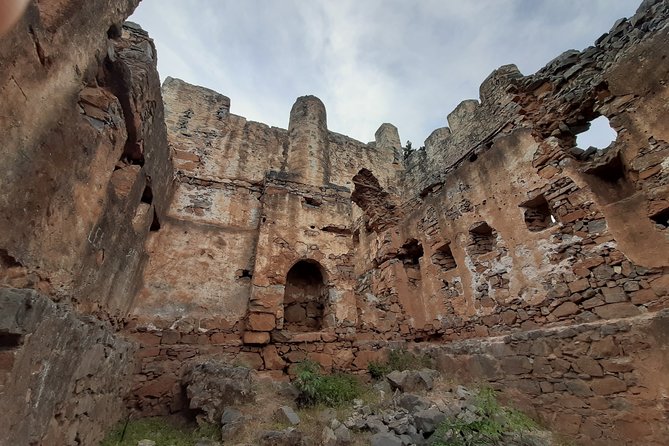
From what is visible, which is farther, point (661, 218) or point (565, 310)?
point (565, 310)

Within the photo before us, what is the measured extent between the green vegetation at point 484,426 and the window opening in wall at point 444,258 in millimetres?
3069

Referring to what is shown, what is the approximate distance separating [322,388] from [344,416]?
573 millimetres

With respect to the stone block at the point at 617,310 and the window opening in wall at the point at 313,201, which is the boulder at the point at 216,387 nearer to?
the window opening in wall at the point at 313,201

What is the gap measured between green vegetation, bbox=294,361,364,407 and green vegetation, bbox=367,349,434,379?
638 mm

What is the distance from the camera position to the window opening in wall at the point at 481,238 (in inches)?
250

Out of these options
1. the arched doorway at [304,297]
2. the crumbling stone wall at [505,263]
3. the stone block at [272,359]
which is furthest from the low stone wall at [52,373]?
the arched doorway at [304,297]

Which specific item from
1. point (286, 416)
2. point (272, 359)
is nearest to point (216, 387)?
point (286, 416)

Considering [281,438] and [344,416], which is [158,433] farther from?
[344,416]

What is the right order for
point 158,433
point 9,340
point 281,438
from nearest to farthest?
1. point 9,340
2. point 281,438
3. point 158,433

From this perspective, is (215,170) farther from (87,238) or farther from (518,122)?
(518,122)

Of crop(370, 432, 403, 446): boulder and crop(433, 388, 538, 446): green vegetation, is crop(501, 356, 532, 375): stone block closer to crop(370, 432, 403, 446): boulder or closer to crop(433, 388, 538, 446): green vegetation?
crop(433, 388, 538, 446): green vegetation

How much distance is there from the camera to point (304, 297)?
6094mm

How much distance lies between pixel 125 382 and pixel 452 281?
6053 millimetres

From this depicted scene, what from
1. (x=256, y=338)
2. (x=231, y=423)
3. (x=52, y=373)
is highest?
(x=256, y=338)
